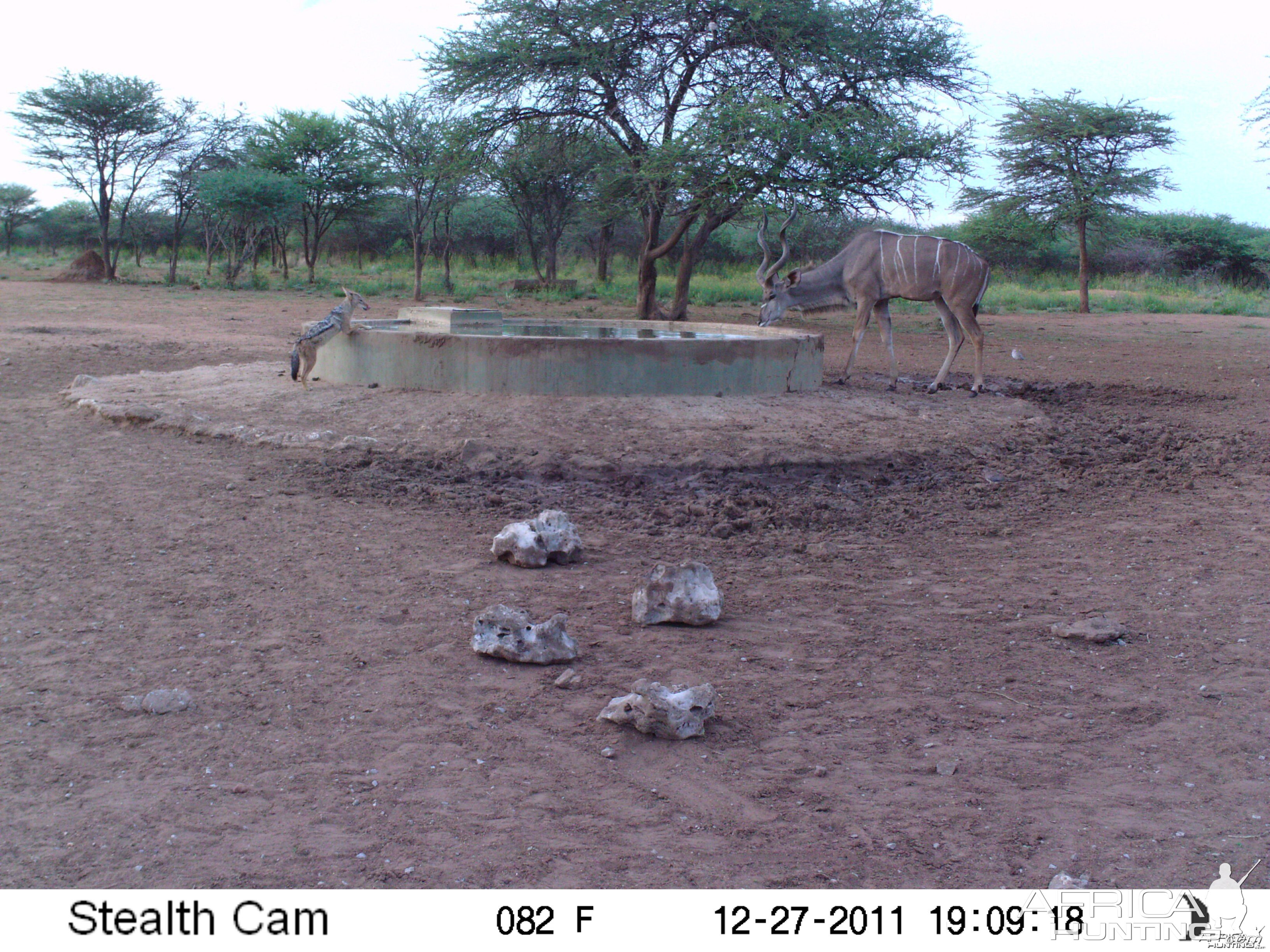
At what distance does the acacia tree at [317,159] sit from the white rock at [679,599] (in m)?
28.3

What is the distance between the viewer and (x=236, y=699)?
3.68 meters

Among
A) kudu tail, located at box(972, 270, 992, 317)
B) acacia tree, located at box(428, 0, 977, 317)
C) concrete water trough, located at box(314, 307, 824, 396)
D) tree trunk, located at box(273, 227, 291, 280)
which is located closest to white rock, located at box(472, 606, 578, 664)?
concrete water trough, located at box(314, 307, 824, 396)

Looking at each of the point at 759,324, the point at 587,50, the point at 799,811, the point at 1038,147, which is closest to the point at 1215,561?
the point at 799,811

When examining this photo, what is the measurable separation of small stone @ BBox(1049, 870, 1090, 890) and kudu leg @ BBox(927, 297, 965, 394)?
8368 mm

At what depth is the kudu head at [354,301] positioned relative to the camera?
902cm

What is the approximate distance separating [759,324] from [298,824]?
935cm

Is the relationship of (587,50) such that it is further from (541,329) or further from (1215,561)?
(1215,561)

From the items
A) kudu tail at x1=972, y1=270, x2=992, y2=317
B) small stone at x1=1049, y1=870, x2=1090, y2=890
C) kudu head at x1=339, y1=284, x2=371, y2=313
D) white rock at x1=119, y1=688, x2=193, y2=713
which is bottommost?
small stone at x1=1049, y1=870, x2=1090, y2=890

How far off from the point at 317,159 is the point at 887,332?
2482cm

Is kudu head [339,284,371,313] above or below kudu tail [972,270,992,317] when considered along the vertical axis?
below

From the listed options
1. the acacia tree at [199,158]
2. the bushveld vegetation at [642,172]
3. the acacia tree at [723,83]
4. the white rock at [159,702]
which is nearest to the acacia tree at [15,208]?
the bushveld vegetation at [642,172]

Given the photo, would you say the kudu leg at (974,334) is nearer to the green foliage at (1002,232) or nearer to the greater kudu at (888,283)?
the greater kudu at (888,283)

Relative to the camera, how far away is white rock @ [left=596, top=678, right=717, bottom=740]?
348cm

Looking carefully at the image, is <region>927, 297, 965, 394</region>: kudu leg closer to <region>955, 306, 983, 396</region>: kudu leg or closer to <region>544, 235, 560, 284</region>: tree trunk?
<region>955, 306, 983, 396</region>: kudu leg
